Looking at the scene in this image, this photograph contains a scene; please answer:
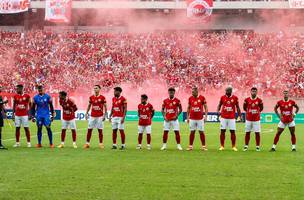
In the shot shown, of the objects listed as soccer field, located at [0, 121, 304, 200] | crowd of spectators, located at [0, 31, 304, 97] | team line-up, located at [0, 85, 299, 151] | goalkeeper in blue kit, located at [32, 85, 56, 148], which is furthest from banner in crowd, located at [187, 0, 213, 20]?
soccer field, located at [0, 121, 304, 200]

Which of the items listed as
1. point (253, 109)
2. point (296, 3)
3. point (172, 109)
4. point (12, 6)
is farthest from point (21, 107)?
point (12, 6)

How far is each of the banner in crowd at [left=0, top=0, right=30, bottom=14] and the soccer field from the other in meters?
24.2

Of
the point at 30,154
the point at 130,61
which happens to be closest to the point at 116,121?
the point at 30,154

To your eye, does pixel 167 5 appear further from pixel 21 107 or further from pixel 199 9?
pixel 21 107

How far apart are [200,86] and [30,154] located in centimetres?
2416

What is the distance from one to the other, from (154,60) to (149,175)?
3099cm

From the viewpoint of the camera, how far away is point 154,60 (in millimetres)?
41625

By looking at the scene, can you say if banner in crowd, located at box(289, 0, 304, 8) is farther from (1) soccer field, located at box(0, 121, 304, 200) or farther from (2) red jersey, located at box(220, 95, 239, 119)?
(1) soccer field, located at box(0, 121, 304, 200)

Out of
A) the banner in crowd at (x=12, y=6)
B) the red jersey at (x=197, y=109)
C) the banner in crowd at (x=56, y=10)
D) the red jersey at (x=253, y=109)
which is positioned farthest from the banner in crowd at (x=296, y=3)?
the banner in crowd at (x=12, y=6)

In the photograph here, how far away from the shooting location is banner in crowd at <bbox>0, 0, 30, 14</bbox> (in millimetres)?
38344

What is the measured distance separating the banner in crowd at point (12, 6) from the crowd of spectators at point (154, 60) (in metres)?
4.63

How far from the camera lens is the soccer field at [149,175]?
29.2 feet

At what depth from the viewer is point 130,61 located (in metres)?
41.3

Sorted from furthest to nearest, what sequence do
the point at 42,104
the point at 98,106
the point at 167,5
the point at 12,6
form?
1. the point at 167,5
2. the point at 12,6
3. the point at 98,106
4. the point at 42,104
